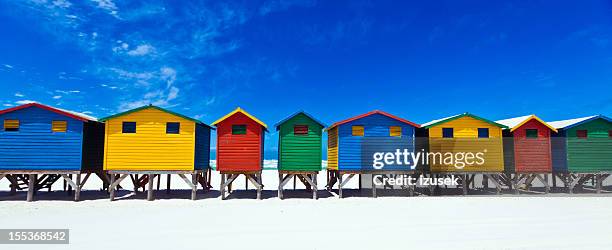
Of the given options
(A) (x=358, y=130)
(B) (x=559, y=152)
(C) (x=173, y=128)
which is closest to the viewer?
(C) (x=173, y=128)

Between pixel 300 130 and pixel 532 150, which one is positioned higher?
pixel 300 130

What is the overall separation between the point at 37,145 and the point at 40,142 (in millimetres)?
203

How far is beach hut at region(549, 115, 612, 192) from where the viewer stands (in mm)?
21969

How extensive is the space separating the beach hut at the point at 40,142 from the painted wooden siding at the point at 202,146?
18.6 ft

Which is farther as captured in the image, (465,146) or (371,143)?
(465,146)

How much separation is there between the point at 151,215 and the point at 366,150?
1180 centimetres

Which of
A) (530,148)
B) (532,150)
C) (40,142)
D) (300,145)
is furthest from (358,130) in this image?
(40,142)

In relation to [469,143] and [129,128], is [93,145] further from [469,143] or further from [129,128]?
[469,143]

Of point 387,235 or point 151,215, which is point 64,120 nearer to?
point 151,215

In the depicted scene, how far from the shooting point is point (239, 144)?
1945 cm

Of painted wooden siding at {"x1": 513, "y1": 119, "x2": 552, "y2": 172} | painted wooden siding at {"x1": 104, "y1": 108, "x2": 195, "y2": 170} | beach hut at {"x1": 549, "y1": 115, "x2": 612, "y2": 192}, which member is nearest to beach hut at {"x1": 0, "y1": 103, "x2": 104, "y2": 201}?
painted wooden siding at {"x1": 104, "y1": 108, "x2": 195, "y2": 170}

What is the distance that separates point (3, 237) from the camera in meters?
9.59

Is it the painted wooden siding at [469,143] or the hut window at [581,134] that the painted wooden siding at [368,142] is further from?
the hut window at [581,134]

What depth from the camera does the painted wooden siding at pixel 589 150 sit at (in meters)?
22.0
